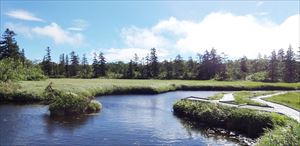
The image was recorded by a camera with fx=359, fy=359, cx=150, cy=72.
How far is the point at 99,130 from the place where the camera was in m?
30.8

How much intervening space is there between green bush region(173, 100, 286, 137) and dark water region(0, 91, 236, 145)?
2136 millimetres

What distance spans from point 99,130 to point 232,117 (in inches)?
470

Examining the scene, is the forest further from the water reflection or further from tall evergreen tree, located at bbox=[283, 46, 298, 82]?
the water reflection

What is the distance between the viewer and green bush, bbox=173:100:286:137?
94.8 ft

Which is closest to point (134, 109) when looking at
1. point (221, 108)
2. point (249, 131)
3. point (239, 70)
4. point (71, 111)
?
point (71, 111)

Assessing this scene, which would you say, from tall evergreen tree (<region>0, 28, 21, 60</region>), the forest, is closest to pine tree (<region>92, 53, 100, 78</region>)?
the forest

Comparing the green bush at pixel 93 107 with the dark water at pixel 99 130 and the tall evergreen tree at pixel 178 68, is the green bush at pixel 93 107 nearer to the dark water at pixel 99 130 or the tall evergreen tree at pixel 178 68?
the dark water at pixel 99 130

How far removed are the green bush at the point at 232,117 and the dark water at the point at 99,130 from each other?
7.01ft

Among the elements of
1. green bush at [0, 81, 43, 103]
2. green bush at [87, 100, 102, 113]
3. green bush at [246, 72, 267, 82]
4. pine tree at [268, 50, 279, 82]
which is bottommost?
green bush at [87, 100, 102, 113]

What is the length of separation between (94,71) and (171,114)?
93682 mm

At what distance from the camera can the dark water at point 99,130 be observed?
26766 mm

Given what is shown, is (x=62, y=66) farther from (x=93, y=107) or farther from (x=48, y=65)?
(x=93, y=107)

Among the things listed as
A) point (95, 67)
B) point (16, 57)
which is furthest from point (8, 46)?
point (95, 67)

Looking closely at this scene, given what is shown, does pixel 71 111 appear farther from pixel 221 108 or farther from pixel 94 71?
pixel 94 71
